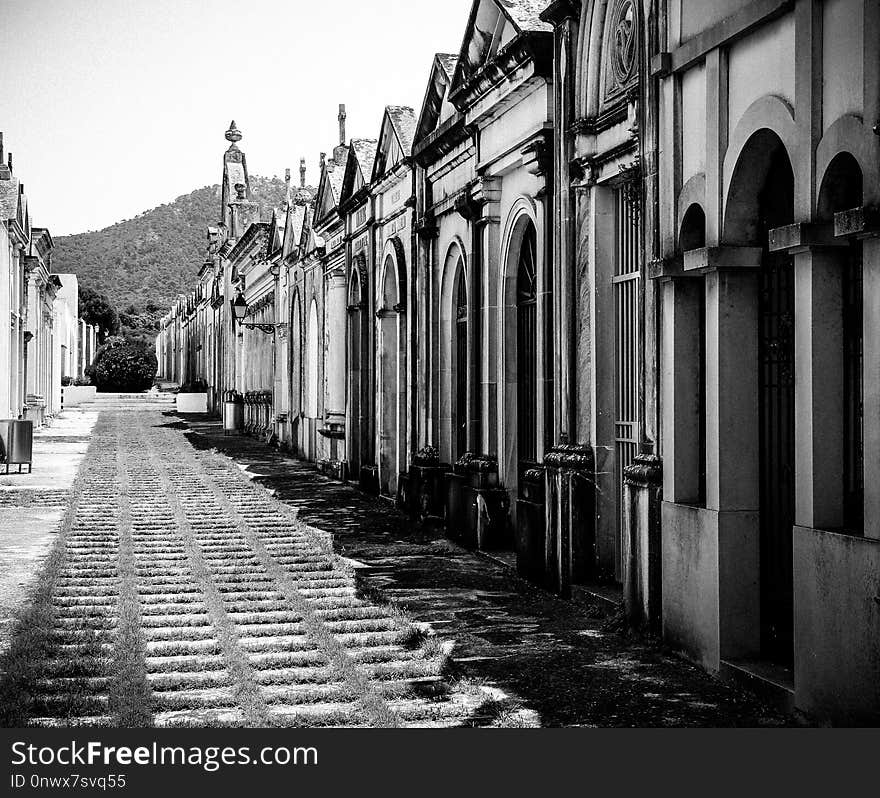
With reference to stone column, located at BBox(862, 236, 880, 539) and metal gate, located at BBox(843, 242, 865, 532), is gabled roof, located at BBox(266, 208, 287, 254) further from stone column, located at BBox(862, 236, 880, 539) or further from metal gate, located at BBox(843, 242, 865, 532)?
stone column, located at BBox(862, 236, 880, 539)

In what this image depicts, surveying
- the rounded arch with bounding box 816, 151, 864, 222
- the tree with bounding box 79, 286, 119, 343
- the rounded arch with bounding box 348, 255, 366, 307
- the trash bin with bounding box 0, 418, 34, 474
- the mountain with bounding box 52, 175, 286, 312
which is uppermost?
the mountain with bounding box 52, 175, 286, 312

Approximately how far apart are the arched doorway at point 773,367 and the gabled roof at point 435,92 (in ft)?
25.2

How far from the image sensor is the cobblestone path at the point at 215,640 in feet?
19.7

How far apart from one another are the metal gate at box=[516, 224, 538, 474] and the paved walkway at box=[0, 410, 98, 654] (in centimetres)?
470

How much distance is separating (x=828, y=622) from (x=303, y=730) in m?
2.52

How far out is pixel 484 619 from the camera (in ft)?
27.6

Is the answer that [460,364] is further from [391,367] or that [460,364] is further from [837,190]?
A: [837,190]

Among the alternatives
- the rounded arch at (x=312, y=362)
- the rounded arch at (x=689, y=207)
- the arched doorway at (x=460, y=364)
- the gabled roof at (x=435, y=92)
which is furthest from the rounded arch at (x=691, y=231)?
the rounded arch at (x=312, y=362)

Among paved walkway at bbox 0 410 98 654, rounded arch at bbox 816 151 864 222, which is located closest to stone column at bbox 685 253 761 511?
rounded arch at bbox 816 151 864 222

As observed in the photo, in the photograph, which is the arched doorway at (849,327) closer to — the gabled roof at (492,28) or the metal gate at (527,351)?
the gabled roof at (492,28)

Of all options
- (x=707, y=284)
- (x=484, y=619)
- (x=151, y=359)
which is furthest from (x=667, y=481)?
(x=151, y=359)

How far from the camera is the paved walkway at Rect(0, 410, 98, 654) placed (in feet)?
30.9

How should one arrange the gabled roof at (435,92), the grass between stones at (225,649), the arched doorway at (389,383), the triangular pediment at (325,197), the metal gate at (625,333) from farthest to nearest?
the triangular pediment at (325,197)
the arched doorway at (389,383)
the gabled roof at (435,92)
the metal gate at (625,333)
the grass between stones at (225,649)

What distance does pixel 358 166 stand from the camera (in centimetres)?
1906
